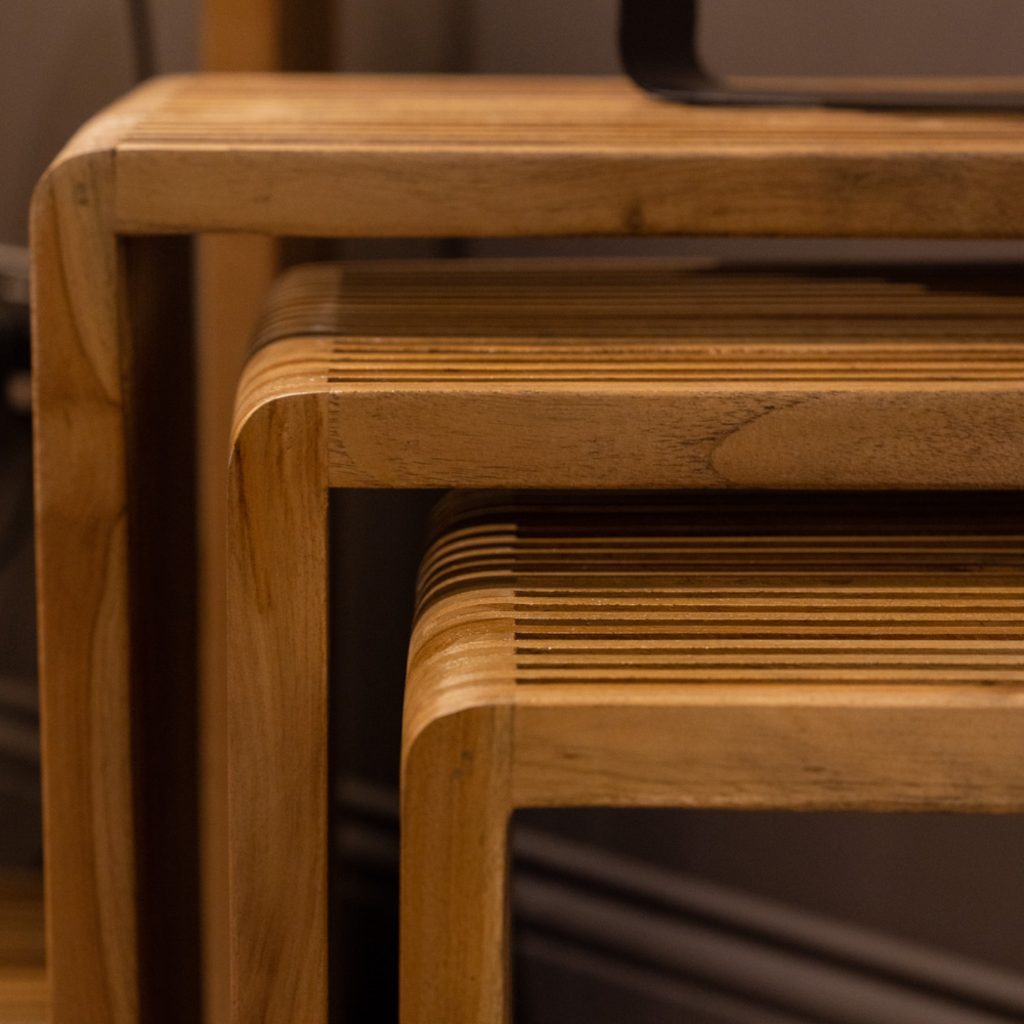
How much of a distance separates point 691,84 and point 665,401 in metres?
0.27

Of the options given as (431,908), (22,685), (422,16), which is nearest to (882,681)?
(431,908)

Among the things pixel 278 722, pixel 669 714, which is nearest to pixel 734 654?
pixel 669 714

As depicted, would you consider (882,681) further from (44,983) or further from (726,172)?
(44,983)

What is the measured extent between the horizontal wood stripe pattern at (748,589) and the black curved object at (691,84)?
193 millimetres


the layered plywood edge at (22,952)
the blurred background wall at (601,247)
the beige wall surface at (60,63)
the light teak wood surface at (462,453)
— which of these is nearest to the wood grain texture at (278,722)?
the light teak wood surface at (462,453)

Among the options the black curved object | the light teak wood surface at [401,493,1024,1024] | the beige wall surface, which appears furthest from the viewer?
the beige wall surface

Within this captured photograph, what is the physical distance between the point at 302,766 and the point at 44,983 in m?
0.33

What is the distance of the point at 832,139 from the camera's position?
0.48 m

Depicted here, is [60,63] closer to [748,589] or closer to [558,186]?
[558,186]

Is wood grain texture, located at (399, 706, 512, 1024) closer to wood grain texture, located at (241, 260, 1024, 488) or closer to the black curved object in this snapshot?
wood grain texture, located at (241, 260, 1024, 488)

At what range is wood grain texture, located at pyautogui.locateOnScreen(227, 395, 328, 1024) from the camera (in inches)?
15.9

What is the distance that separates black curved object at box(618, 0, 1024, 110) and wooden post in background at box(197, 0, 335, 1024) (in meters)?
0.24

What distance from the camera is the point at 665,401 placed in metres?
0.40

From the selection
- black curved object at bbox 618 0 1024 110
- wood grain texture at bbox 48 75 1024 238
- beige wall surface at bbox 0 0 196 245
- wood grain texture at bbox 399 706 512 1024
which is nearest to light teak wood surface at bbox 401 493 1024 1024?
wood grain texture at bbox 399 706 512 1024
